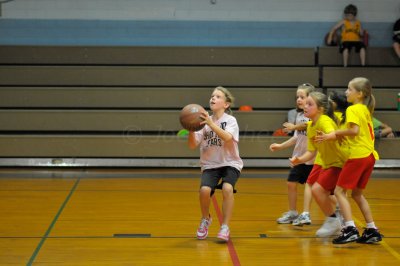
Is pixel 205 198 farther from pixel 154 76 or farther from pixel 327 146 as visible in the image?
pixel 154 76

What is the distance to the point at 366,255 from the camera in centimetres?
518

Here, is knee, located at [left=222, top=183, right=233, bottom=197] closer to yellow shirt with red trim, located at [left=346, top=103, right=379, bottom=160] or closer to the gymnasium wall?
yellow shirt with red trim, located at [left=346, top=103, right=379, bottom=160]

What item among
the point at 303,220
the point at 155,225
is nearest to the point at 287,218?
the point at 303,220

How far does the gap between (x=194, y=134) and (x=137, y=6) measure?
23.3 ft

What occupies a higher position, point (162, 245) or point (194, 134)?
point (194, 134)

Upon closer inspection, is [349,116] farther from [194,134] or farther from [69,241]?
[69,241]

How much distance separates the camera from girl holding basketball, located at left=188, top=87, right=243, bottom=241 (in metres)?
5.68

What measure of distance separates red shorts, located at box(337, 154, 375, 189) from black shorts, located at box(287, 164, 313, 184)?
101cm

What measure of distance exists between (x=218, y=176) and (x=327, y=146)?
0.98 m

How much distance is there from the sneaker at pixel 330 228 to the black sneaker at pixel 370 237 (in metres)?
0.31

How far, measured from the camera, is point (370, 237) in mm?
5566

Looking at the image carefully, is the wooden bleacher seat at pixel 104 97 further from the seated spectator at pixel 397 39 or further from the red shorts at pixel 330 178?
the red shorts at pixel 330 178

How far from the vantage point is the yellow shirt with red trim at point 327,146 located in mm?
5734

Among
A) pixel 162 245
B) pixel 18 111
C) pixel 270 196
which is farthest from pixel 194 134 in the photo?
pixel 18 111
